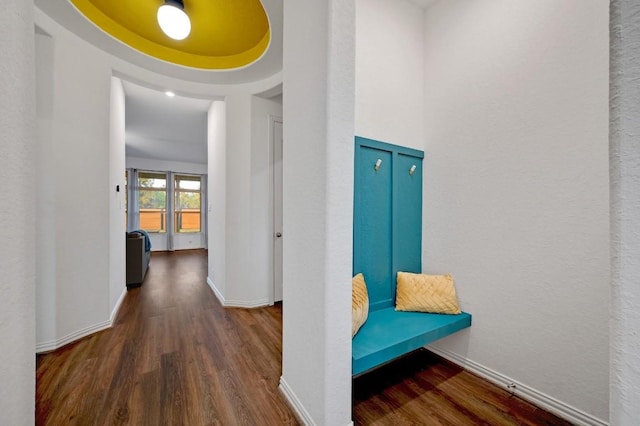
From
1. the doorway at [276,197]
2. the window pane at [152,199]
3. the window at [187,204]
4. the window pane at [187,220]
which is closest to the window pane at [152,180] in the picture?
the window pane at [152,199]

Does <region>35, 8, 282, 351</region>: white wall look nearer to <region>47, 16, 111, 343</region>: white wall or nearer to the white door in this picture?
<region>47, 16, 111, 343</region>: white wall

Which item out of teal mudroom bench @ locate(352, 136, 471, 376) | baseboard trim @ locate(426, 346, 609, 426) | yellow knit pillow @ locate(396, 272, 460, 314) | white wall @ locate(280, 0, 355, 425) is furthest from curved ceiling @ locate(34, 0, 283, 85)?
baseboard trim @ locate(426, 346, 609, 426)

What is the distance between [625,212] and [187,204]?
9016 millimetres

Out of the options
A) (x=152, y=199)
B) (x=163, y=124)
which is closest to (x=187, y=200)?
(x=152, y=199)

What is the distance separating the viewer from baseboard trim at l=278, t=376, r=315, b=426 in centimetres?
133

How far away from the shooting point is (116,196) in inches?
114

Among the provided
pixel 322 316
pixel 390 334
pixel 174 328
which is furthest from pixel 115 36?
pixel 390 334

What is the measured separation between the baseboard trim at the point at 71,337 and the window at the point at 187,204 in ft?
19.4

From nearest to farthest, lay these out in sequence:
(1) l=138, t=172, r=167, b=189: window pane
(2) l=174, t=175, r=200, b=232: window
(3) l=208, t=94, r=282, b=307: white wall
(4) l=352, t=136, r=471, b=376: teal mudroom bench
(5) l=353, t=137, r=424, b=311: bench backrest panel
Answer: (4) l=352, t=136, r=471, b=376: teal mudroom bench
(5) l=353, t=137, r=424, b=311: bench backrest panel
(3) l=208, t=94, r=282, b=307: white wall
(1) l=138, t=172, r=167, b=189: window pane
(2) l=174, t=175, r=200, b=232: window

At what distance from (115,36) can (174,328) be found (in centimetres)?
285

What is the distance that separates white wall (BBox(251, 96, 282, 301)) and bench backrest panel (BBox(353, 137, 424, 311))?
1.65 meters

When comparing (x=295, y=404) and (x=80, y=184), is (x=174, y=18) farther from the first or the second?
(x=295, y=404)

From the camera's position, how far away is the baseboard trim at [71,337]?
6.67ft

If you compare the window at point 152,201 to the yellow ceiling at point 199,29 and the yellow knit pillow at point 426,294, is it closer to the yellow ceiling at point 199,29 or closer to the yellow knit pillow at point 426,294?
the yellow ceiling at point 199,29
